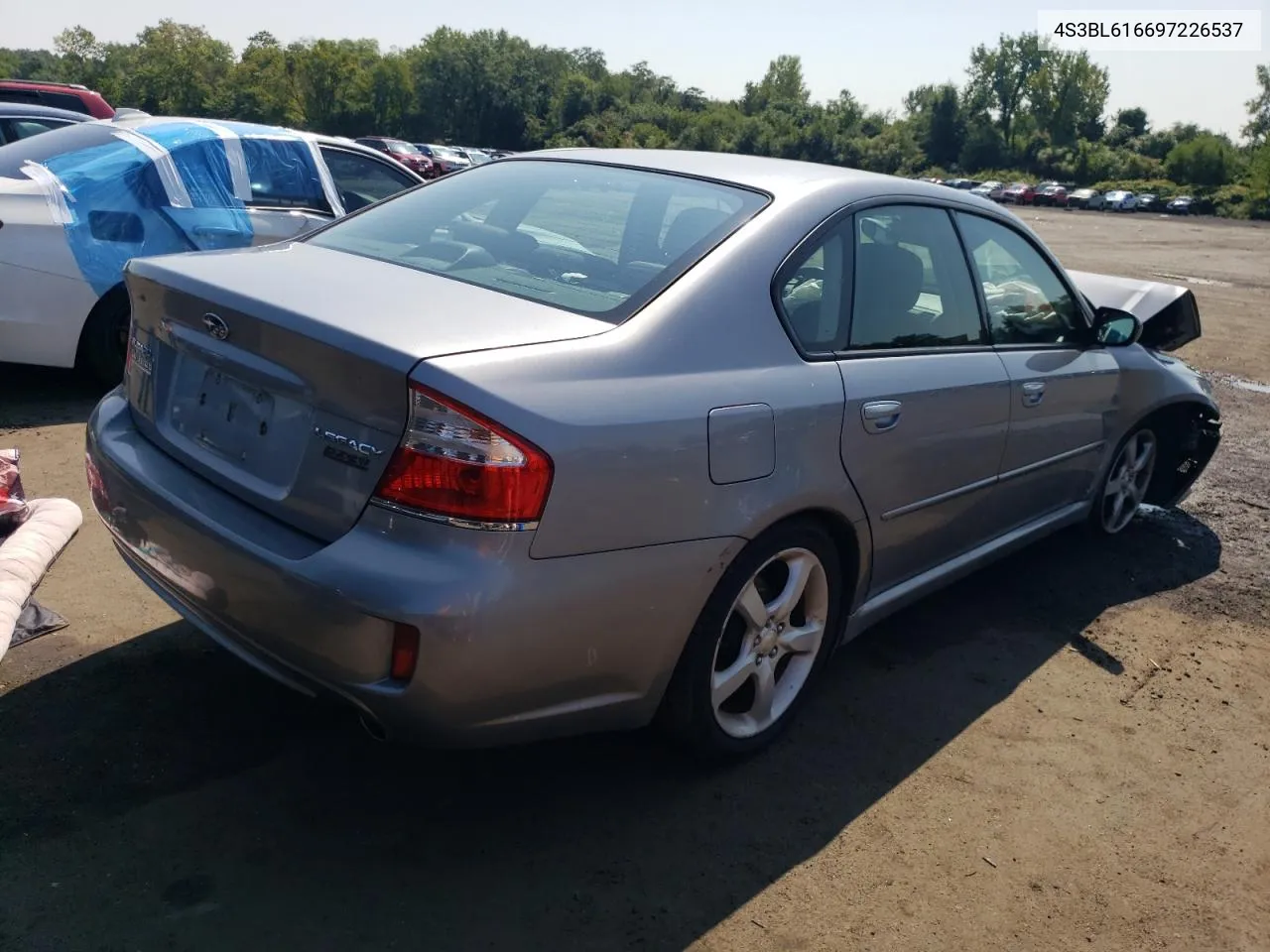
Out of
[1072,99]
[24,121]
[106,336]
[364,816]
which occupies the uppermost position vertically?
[1072,99]

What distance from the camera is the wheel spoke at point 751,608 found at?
107 inches

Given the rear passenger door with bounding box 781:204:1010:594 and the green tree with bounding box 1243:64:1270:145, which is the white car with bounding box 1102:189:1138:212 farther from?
the rear passenger door with bounding box 781:204:1010:594

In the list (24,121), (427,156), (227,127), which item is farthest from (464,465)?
(427,156)

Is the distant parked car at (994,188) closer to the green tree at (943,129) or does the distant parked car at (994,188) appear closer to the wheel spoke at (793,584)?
the green tree at (943,129)

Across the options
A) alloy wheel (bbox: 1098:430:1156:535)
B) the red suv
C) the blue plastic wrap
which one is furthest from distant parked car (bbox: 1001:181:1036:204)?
the blue plastic wrap

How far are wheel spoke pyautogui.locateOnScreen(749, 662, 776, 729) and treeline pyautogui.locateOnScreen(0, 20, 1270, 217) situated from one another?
9005 cm

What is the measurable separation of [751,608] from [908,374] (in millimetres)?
904

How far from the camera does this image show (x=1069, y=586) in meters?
4.44

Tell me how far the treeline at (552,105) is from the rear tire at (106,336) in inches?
3436

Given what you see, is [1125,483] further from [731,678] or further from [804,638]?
[731,678]

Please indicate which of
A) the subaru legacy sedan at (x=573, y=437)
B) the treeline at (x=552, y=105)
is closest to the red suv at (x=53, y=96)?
the subaru legacy sedan at (x=573, y=437)

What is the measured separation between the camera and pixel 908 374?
122 inches

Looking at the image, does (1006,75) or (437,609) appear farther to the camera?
(1006,75)

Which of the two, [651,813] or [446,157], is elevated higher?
[446,157]
